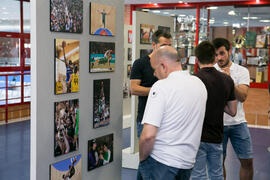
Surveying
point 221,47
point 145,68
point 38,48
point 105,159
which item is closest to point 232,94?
point 221,47

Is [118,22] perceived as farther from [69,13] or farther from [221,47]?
[221,47]

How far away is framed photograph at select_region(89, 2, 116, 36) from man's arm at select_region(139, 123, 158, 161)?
1.30m

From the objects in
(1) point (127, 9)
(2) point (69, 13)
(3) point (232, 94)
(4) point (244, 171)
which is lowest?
(4) point (244, 171)

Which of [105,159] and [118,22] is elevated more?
[118,22]

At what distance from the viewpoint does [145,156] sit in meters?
2.34

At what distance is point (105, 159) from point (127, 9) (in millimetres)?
9613

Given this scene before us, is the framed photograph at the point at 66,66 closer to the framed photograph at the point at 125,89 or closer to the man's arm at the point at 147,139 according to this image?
the man's arm at the point at 147,139

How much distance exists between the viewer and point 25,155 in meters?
5.59

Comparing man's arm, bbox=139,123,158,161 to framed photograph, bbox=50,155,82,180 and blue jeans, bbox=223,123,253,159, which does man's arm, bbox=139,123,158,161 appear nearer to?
framed photograph, bbox=50,155,82,180

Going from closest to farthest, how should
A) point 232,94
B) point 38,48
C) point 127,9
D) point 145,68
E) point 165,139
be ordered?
point 165,139, point 38,48, point 232,94, point 145,68, point 127,9

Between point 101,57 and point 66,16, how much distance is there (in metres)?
0.59

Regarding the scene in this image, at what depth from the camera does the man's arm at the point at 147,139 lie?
2207 mm

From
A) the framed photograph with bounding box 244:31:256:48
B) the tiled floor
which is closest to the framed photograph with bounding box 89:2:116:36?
the tiled floor

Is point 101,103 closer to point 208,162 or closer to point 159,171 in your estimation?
point 208,162
